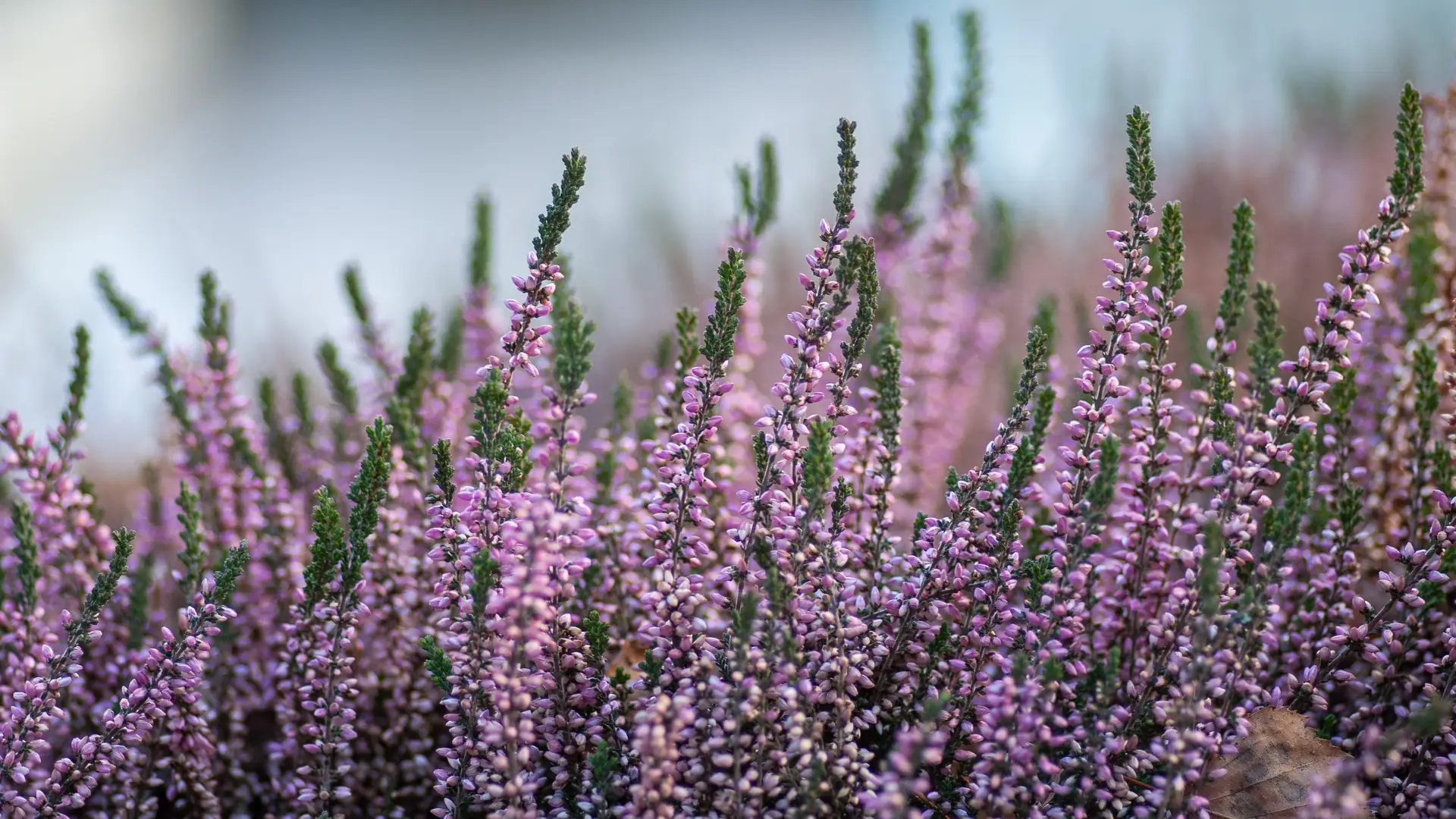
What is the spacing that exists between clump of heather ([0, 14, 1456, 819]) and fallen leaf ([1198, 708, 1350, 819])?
0.02 m

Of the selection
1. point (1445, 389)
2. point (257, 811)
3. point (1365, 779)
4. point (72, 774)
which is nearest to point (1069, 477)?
A: point (1365, 779)

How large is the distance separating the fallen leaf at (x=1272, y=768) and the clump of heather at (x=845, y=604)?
2cm

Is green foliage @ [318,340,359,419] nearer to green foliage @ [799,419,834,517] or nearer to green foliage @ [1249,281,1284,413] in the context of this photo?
green foliage @ [799,419,834,517]

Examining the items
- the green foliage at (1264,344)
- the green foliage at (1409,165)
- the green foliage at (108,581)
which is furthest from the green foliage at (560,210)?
the green foliage at (1409,165)

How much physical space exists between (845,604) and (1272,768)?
842mm

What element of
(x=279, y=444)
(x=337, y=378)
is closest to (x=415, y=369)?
(x=337, y=378)

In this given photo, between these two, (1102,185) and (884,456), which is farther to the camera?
(1102,185)

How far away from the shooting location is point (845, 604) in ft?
6.00

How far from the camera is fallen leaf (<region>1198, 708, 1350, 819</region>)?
1821mm

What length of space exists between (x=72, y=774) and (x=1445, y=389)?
3.15 meters

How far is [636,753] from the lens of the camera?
175 centimetres

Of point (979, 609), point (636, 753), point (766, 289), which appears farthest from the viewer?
point (766, 289)

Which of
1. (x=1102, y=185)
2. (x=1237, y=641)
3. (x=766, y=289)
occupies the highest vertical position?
(x=1102, y=185)

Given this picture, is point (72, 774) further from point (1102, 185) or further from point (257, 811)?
point (1102, 185)
